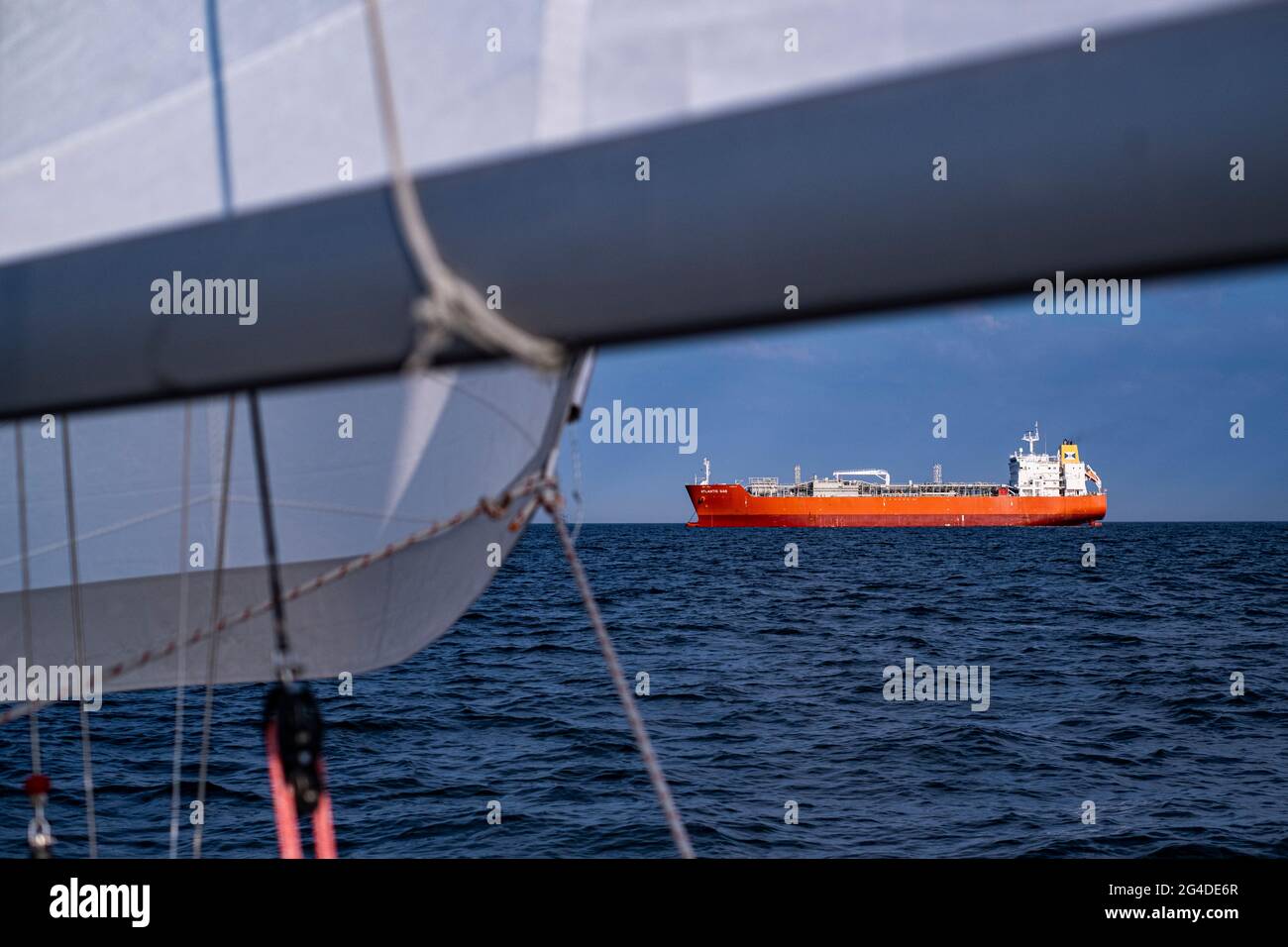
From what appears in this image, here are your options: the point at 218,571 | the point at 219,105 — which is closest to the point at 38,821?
the point at 218,571

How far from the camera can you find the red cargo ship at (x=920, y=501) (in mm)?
52531

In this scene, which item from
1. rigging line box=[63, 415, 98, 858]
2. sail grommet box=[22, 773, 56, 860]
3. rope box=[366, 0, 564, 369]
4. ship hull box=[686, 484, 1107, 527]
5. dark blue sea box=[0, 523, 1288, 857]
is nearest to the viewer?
rope box=[366, 0, 564, 369]

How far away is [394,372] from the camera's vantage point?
1.18m

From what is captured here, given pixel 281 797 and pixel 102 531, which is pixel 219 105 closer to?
pixel 281 797

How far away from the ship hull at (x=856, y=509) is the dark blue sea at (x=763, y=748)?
3364 centimetres

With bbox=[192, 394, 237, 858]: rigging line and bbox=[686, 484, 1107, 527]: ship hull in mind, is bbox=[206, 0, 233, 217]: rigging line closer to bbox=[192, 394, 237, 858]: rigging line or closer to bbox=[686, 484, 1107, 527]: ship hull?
bbox=[192, 394, 237, 858]: rigging line

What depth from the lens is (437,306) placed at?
3.65ft

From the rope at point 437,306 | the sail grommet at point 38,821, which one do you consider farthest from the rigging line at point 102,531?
the rope at point 437,306

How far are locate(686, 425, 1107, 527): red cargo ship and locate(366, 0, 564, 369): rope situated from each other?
50570 mm

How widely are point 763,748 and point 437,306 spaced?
834 centimetres

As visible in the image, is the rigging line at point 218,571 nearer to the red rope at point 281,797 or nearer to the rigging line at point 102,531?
the rigging line at point 102,531

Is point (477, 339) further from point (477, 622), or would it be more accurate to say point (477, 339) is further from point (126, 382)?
point (477, 622)

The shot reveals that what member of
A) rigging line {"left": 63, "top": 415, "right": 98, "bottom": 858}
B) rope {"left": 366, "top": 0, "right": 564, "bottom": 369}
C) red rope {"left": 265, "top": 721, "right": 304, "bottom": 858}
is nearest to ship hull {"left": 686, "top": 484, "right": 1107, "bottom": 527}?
rigging line {"left": 63, "top": 415, "right": 98, "bottom": 858}

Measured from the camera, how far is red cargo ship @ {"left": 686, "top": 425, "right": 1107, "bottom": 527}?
52531 millimetres
